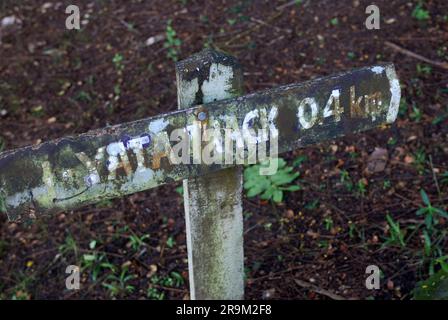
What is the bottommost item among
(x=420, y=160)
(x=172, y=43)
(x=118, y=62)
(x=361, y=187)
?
(x=361, y=187)

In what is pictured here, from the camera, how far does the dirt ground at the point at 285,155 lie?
9.92 feet

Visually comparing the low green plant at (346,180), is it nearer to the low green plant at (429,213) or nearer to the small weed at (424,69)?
the low green plant at (429,213)

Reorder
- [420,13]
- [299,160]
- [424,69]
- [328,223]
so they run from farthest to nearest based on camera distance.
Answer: [420,13] → [424,69] → [299,160] → [328,223]

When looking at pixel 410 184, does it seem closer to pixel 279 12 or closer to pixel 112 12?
pixel 279 12

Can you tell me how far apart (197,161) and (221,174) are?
237 mm

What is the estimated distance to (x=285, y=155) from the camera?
144 inches

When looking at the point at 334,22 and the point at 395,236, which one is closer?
the point at 395,236

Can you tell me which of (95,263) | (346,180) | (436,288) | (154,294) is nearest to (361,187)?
(346,180)

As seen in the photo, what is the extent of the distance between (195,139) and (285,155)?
1926mm

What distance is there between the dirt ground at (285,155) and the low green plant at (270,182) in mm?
82

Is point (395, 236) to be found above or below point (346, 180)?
below

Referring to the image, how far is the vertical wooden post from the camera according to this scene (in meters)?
1.86

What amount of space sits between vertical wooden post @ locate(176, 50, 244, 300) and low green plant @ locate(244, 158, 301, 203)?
954 mm

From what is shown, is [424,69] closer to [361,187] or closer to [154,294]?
[361,187]
